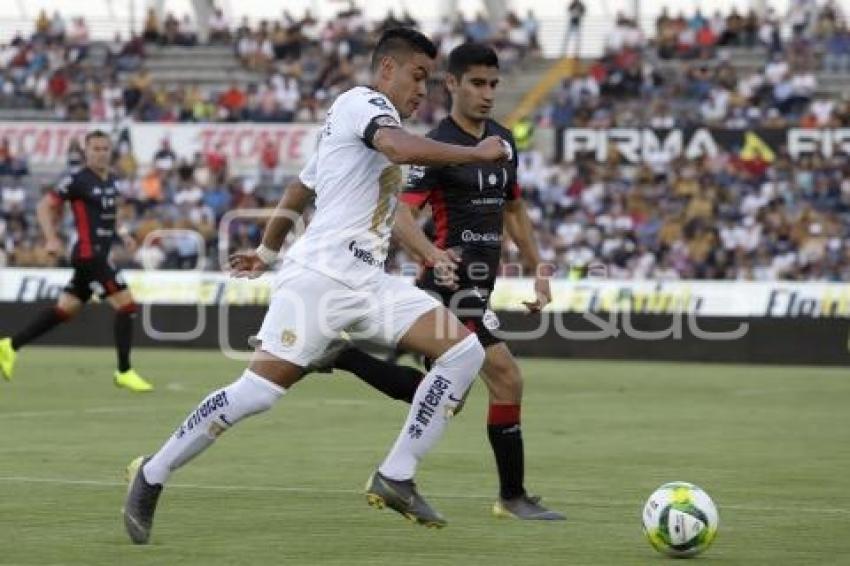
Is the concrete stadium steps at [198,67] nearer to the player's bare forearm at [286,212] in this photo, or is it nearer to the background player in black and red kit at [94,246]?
the background player in black and red kit at [94,246]

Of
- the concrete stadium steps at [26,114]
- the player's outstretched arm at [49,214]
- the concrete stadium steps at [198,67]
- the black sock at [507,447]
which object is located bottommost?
the concrete stadium steps at [26,114]

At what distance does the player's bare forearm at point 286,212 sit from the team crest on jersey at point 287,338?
82cm

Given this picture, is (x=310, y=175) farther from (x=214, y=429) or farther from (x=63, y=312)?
(x=63, y=312)

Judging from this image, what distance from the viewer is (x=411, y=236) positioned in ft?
32.8

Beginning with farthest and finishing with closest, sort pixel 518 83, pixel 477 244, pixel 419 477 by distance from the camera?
pixel 518 83 < pixel 419 477 < pixel 477 244

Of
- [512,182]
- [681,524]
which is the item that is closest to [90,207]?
[512,182]

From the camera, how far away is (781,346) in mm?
28203

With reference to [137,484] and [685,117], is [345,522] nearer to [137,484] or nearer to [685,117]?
[137,484]

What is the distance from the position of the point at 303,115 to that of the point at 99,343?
10.1 meters

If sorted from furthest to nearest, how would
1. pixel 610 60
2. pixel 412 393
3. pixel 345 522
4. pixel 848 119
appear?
pixel 610 60 → pixel 848 119 → pixel 412 393 → pixel 345 522

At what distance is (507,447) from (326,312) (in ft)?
5.88

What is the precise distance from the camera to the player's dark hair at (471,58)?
1062 centimetres

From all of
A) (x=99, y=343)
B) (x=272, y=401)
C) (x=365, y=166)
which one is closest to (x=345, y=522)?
(x=272, y=401)

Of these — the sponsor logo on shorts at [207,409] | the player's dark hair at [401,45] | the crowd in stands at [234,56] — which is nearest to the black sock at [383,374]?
the sponsor logo on shorts at [207,409]
